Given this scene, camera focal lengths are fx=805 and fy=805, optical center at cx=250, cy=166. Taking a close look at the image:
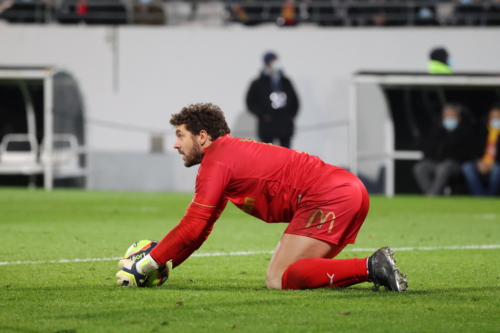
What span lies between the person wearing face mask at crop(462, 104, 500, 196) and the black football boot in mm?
12817

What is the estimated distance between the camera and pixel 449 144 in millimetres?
17125

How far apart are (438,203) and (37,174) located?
10333 mm

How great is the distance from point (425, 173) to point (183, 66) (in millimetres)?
6662

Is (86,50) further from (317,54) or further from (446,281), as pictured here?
(446,281)

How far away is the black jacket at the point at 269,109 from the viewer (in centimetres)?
1727

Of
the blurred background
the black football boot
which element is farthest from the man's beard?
the blurred background

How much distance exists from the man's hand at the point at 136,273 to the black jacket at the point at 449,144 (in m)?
12.6

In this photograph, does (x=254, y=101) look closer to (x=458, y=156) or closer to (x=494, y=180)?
(x=458, y=156)

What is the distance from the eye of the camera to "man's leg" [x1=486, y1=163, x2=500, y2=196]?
57.2 feet

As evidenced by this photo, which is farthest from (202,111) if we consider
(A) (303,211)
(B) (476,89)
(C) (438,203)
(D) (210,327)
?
(B) (476,89)

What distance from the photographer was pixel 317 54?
19750 millimetres

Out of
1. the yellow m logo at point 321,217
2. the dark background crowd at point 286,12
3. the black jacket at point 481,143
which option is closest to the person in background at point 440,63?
the black jacket at point 481,143

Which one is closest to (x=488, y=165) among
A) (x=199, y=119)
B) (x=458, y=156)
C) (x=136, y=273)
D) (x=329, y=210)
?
(x=458, y=156)

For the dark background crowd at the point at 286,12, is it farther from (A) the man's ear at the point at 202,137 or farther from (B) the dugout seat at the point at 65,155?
(A) the man's ear at the point at 202,137
